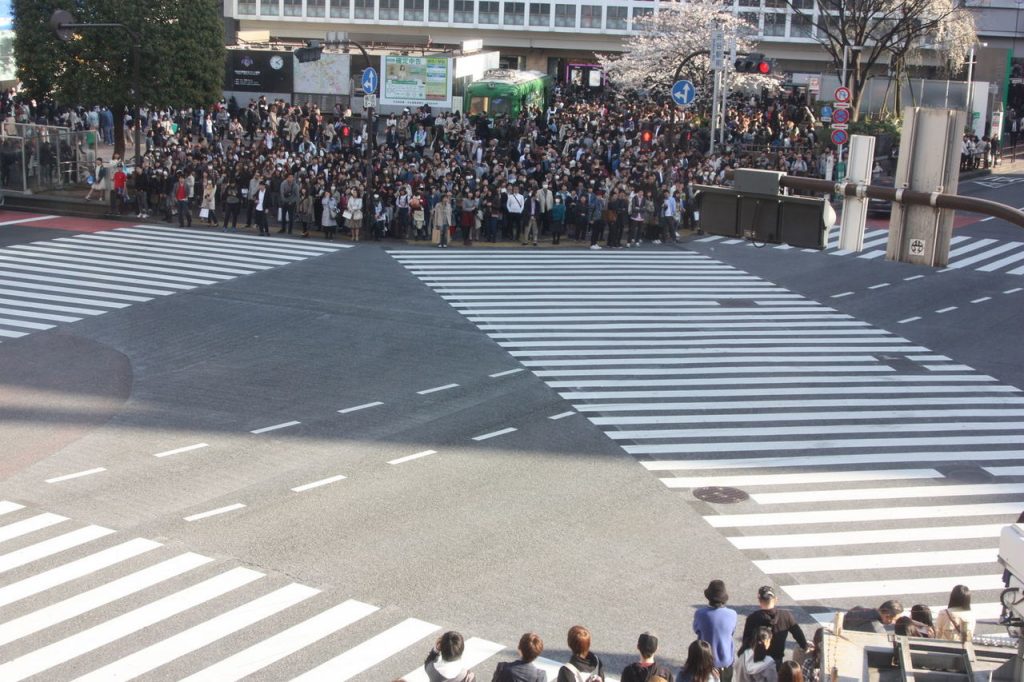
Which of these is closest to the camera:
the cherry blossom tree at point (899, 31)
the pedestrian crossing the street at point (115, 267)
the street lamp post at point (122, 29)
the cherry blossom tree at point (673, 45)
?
the pedestrian crossing the street at point (115, 267)

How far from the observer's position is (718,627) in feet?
37.6

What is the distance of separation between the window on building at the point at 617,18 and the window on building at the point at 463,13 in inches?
390

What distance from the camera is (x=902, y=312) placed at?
1102 inches

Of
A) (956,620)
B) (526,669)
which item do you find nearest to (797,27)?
(956,620)

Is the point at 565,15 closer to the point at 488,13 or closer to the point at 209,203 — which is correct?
the point at 488,13

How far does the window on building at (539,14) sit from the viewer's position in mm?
88125

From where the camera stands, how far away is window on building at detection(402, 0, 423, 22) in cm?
8906

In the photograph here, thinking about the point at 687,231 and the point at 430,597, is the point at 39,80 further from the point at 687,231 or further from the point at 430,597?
the point at 430,597

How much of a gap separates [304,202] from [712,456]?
1970 cm

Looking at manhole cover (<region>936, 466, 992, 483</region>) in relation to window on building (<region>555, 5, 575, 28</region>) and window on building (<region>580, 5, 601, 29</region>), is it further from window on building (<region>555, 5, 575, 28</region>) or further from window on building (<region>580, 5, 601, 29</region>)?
window on building (<region>555, 5, 575, 28</region>)

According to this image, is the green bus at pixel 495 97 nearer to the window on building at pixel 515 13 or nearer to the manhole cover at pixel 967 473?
the window on building at pixel 515 13

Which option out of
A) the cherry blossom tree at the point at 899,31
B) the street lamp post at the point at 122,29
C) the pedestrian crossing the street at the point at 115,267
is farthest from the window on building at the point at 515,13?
the pedestrian crossing the street at the point at 115,267

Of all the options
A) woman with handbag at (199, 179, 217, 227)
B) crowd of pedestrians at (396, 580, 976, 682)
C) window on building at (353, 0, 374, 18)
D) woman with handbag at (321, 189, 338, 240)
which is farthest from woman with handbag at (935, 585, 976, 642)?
window on building at (353, 0, 374, 18)

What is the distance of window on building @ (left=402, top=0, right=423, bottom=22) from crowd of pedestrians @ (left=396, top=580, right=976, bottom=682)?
82098 millimetres
